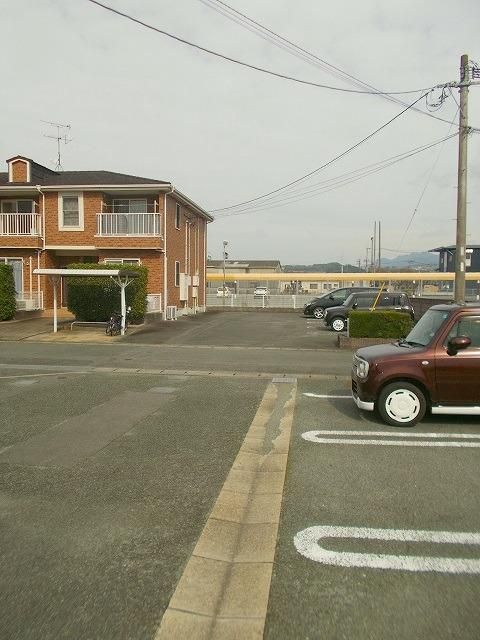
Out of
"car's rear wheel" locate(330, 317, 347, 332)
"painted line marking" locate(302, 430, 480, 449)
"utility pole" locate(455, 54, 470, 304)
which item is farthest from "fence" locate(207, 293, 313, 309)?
"painted line marking" locate(302, 430, 480, 449)

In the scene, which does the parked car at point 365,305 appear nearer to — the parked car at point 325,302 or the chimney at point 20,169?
the parked car at point 325,302

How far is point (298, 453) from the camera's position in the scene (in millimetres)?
5645

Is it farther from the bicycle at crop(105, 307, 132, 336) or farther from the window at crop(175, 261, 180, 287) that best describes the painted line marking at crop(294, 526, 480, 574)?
the window at crop(175, 261, 180, 287)

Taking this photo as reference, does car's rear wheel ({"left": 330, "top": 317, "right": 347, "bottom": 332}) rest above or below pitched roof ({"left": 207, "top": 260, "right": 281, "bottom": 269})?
below

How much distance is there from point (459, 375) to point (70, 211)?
22.9 m

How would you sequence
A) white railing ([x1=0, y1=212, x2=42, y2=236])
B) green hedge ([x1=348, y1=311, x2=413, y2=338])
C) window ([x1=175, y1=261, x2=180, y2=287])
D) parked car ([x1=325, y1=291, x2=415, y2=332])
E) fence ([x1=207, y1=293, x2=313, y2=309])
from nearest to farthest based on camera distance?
green hedge ([x1=348, y1=311, x2=413, y2=338])
parked car ([x1=325, y1=291, x2=415, y2=332])
white railing ([x1=0, y1=212, x2=42, y2=236])
window ([x1=175, y1=261, x2=180, y2=287])
fence ([x1=207, y1=293, x2=313, y2=309])

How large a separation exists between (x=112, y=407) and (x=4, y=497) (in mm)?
3531

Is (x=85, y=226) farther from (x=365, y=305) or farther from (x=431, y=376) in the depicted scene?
(x=431, y=376)

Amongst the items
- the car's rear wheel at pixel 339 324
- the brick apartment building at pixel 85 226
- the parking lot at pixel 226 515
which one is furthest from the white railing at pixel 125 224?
the parking lot at pixel 226 515

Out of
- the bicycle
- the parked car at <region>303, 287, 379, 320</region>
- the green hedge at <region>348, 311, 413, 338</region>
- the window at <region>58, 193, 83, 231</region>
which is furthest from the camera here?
the parked car at <region>303, 287, 379, 320</region>

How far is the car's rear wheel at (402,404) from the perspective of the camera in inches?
261

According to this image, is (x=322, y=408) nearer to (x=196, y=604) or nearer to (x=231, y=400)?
(x=231, y=400)

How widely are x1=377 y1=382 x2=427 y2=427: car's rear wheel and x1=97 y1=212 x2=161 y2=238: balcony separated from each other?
19553 mm

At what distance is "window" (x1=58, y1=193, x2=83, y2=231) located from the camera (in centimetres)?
2550
